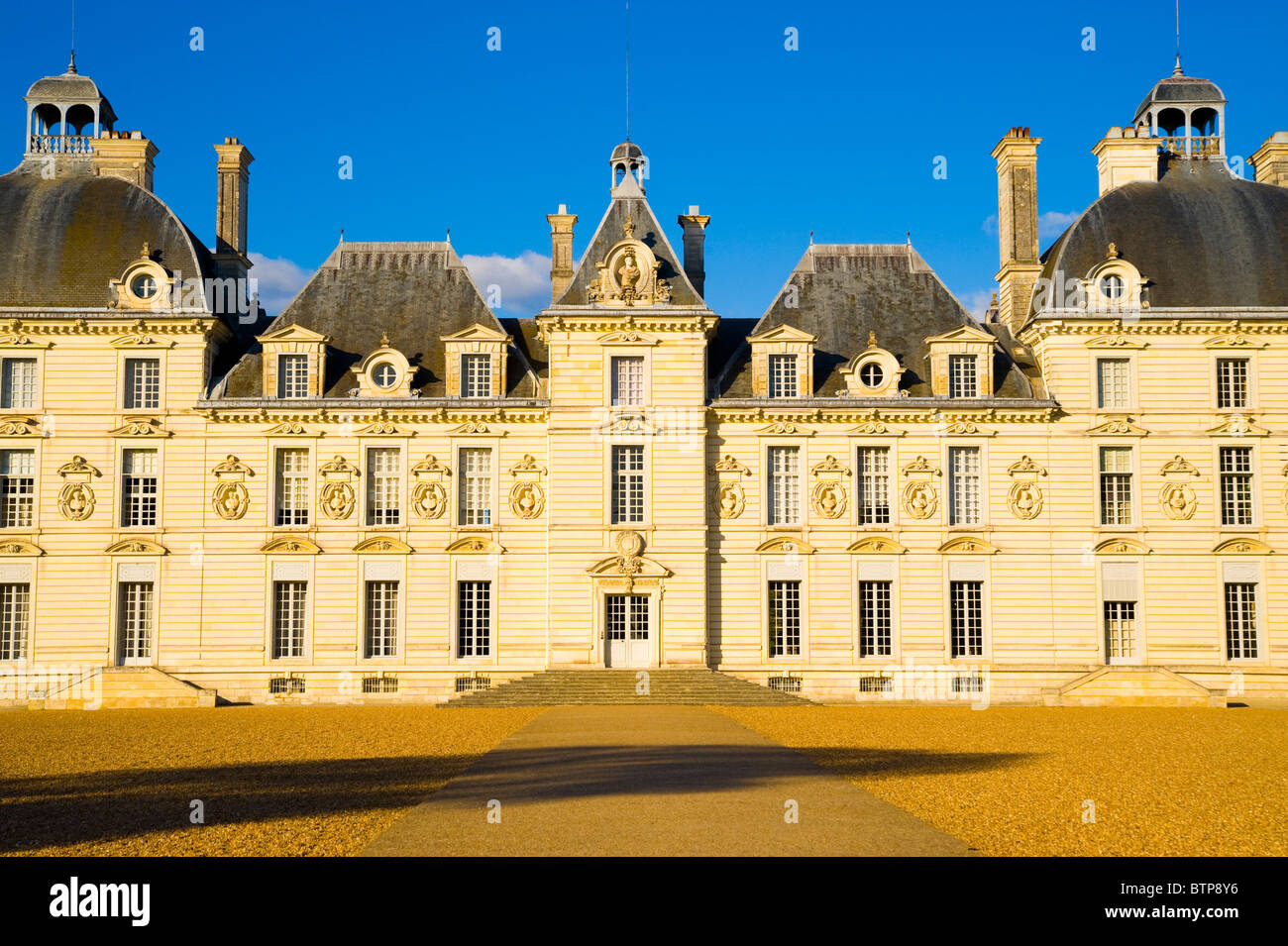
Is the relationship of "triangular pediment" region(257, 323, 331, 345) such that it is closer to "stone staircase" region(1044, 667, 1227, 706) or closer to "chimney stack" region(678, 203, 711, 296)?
"chimney stack" region(678, 203, 711, 296)

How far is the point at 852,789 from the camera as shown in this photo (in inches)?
595

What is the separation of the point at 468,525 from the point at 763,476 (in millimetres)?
8048

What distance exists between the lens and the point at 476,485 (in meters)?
33.7

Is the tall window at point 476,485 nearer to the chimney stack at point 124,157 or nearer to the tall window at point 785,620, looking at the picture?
the tall window at point 785,620

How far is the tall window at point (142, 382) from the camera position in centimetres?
3375

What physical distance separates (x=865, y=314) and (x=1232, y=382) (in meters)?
10.0

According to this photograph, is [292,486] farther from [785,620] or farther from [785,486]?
[785,620]

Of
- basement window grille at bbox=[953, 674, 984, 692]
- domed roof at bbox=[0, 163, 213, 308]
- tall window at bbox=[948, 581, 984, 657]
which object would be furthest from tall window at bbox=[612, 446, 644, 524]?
domed roof at bbox=[0, 163, 213, 308]

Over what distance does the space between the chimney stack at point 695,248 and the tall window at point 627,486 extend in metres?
6.15

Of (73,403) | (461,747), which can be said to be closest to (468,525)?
(73,403)

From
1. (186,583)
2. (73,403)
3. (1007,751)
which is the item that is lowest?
(1007,751)

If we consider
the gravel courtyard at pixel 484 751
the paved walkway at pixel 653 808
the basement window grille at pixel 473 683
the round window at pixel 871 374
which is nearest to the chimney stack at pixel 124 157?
the gravel courtyard at pixel 484 751

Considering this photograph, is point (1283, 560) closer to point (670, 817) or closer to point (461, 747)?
point (461, 747)

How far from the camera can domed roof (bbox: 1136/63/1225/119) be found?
3756 centimetres
